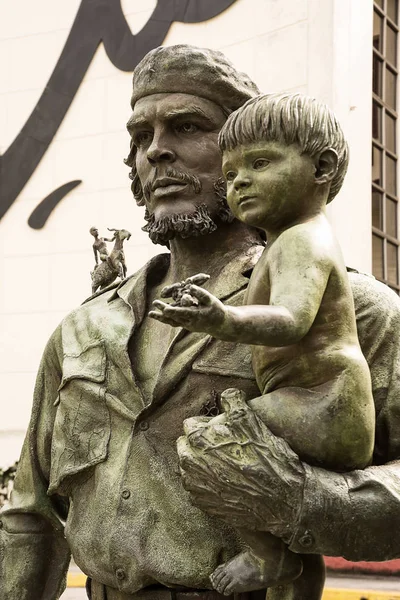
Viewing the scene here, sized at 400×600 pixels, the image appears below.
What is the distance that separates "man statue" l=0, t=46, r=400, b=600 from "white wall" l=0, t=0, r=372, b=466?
595cm

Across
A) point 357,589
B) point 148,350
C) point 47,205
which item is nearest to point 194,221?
point 148,350

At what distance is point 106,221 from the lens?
36.2 ft

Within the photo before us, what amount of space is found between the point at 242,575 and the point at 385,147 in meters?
8.22

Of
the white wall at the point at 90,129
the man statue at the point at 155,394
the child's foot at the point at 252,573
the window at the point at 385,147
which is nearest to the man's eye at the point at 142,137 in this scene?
the man statue at the point at 155,394

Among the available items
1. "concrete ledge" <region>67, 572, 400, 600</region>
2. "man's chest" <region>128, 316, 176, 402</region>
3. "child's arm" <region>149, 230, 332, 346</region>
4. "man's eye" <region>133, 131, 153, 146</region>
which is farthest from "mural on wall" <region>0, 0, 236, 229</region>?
"child's arm" <region>149, 230, 332, 346</region>

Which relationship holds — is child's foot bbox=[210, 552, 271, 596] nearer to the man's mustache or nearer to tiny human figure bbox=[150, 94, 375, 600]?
tiny human figure bbox=[150, 94, 375, 600]

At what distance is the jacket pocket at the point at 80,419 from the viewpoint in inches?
126

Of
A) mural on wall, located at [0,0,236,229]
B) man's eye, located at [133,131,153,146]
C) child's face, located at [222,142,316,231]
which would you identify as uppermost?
mural on wall, located at [0,0,236,229]

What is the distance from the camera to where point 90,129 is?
1152cm

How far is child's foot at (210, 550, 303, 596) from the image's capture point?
2.71m

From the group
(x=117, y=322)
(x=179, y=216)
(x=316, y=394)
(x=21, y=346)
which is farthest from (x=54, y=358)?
(x=21, y=346)

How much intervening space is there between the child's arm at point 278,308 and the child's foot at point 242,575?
0.58 meters

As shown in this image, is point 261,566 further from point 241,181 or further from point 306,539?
point 241,181

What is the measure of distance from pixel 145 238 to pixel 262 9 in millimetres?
2251
